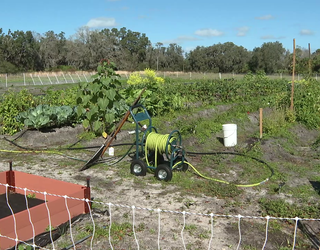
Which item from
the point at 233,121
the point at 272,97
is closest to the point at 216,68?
the point at 272,97

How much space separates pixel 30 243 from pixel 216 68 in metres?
58.5

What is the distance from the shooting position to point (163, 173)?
5.90 m

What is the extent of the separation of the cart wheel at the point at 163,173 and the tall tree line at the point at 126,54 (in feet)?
161

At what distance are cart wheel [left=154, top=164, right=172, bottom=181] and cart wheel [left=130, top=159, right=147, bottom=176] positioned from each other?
0.79ft

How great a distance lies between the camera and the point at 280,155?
25.8 feet

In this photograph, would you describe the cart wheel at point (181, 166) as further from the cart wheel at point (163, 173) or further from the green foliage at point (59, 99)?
the green foliage at point (59, 99)

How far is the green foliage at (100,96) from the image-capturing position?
7734 mm

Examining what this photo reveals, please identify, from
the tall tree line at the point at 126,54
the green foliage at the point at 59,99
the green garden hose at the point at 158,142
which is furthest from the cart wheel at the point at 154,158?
the tall tree line at the point at 126,54

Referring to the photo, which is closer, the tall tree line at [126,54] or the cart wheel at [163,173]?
the cart wheel at [163,173]

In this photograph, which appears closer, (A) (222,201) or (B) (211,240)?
(B) (211,240)

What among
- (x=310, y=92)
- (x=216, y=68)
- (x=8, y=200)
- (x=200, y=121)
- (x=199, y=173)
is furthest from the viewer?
(x=216, y=68)

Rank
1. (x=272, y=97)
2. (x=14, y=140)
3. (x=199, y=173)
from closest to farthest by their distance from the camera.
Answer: (x=199, y=173)
(x=14, y=140)
(x=272, y=97)

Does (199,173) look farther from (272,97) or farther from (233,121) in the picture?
(272,97)

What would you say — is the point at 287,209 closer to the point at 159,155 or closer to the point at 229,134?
the point at 159,155
